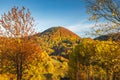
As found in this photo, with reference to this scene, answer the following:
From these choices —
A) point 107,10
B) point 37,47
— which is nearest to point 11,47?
point 37,47

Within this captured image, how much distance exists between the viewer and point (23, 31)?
3331 cm

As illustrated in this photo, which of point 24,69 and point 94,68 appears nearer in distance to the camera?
point 24,69

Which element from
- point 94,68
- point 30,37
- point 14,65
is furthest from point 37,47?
point 94,68

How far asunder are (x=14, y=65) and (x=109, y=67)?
112 ft

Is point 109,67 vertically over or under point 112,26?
under


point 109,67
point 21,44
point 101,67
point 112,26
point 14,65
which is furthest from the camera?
point 101,67

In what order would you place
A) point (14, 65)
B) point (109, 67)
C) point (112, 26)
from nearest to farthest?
A: point (112, 26) → point (14, 65) → point (109, 67)

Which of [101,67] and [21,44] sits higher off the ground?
[21,44]

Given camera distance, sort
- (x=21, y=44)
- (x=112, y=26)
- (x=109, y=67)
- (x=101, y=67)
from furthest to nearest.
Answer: (x=101, y=67)
(x=109, y=67)
(x=21, y=44)
(x=112, y=26)

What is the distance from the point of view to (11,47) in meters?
32.6

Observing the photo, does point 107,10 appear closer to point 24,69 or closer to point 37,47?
point 37,47

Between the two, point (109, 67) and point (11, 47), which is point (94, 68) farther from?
point (11, 47)

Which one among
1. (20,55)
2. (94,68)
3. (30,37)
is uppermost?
(30,37)

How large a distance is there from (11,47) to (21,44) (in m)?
1.34
